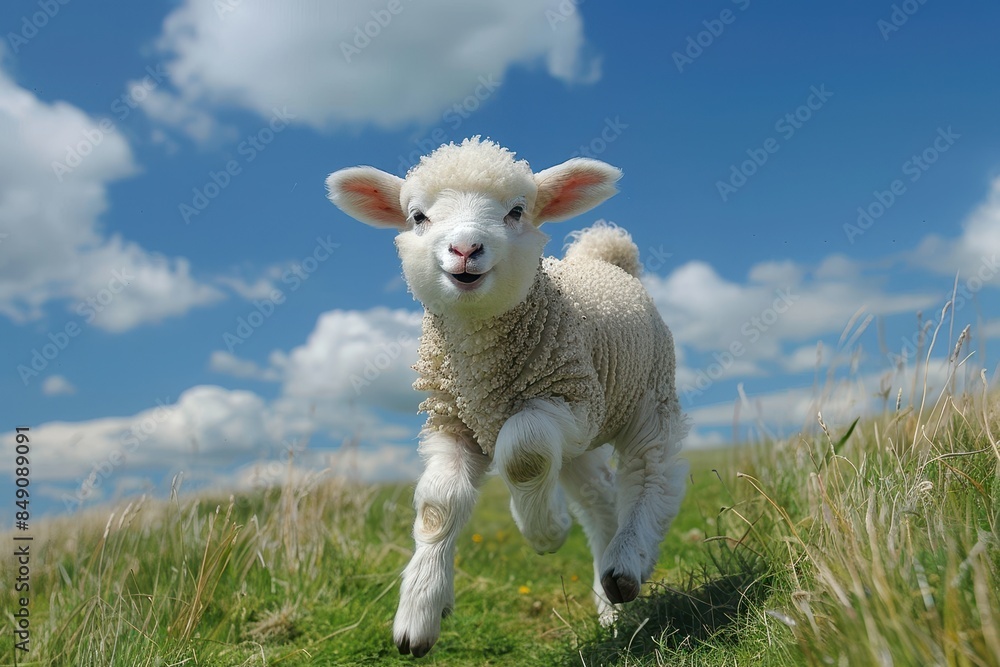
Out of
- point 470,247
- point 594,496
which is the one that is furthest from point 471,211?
point 594,496

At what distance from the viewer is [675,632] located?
374cm

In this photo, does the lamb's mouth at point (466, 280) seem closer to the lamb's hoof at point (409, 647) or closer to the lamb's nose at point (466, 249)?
the lamb's nose at point (466, 249)

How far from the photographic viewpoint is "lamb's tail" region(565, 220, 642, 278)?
5.70 metres

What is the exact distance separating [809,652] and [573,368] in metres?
1.82

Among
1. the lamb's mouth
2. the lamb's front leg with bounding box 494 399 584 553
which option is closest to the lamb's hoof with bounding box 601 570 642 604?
the lamb's front leg with bounding box 494 399 584 553

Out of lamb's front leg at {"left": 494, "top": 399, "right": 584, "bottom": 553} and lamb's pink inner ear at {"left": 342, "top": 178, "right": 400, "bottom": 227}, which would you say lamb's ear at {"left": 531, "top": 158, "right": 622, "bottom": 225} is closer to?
lamb's pink inner ear at {"left": 342, "top": 178, "right": 400, "bottom": 227}

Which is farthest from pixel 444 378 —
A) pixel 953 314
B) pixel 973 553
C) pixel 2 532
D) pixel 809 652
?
pixel 2 532

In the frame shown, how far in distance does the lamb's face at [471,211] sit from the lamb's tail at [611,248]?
54.8 inches

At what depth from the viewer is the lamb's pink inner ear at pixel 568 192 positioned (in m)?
4.24

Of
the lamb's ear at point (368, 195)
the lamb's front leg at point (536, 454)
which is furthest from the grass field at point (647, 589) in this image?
the lamb's ear at point (368, 195)

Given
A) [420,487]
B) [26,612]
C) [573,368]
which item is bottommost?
[26,612]

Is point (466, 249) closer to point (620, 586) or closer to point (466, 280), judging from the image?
point (466, 280)

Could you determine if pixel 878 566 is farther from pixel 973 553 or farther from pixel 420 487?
pixel 420 487

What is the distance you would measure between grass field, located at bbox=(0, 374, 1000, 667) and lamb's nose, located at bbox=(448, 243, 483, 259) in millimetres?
1626
